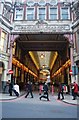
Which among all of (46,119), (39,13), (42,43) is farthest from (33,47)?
(46,119)

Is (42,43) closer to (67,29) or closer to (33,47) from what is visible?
(33,47)

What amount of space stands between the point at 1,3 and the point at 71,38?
391 inches

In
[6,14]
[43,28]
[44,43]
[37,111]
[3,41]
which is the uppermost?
[6,14]

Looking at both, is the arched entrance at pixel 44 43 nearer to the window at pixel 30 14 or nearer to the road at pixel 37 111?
the window at pixel 30 14

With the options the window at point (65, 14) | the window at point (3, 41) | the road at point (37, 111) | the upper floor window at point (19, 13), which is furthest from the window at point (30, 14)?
the road at point (37, 111)

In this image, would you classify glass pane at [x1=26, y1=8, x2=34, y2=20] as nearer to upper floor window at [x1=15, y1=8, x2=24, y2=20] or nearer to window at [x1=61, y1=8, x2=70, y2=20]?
upper floor window at [x1=15, y1=8, x2=24, y2=20]

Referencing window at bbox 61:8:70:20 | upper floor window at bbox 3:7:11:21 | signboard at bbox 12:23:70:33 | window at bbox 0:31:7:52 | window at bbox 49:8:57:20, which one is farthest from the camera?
window at bbox 49:8:57:20

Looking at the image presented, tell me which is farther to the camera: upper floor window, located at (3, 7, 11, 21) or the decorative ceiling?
the decorative ceiling

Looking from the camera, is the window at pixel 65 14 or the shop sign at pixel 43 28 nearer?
the shop sign at pixel 43 28

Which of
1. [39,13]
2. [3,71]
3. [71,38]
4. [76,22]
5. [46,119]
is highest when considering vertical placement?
[39,13]

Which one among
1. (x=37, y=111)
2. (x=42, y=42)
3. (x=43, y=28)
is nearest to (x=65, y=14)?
(x=43, y=28)

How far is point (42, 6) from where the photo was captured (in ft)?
87.7

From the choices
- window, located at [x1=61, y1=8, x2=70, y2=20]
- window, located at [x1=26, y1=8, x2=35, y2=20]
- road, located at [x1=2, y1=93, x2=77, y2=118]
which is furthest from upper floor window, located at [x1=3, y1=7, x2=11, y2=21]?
road, located at [x1=2, y1=93, x2=77, y2=118]

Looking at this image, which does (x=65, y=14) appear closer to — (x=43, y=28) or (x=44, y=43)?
(x=43, y=28)
